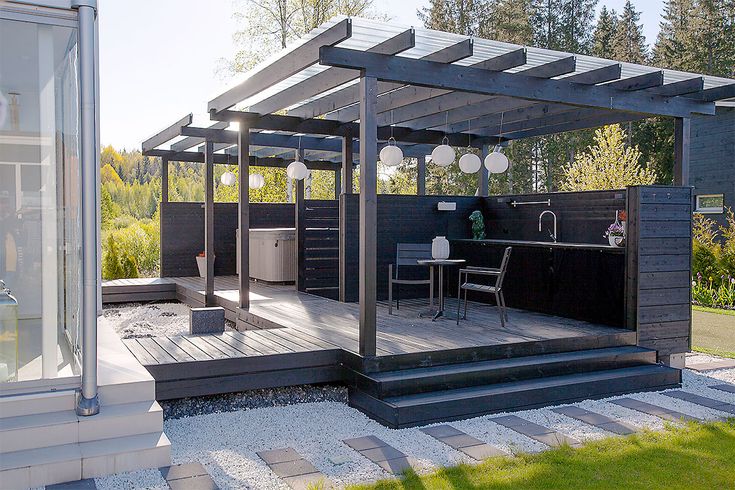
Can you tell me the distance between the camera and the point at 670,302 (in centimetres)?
659

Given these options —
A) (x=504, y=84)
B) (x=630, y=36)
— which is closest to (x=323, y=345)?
(x=504, y=84)

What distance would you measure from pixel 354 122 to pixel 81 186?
17.4 ft

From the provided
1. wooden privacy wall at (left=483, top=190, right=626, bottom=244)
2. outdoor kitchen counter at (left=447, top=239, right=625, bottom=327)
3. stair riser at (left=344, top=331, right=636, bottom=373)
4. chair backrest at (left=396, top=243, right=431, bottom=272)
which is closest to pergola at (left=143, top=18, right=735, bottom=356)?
stair riser at (left=344, top=331, right=636, bottom=373)

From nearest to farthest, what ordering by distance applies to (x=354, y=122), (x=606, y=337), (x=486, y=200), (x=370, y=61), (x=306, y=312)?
(x=370, y=61) → (x=606, y=337) → (x=306, y=312) → (x=354, y=122) → (x=486, y=200)

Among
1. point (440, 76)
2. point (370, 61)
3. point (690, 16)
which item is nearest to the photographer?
point (370, 61)

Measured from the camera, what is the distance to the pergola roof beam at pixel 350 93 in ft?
17.2

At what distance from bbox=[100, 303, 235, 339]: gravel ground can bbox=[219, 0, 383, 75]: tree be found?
8.95m

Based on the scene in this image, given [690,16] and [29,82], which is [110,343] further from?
[690,16]

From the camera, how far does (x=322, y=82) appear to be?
242 inches

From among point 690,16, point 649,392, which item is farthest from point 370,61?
point 690,16

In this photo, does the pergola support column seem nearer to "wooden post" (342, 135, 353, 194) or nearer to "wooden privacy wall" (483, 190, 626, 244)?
"wooden post" (342, 135, 353, 194)

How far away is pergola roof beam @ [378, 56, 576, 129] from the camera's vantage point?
5.79 meters

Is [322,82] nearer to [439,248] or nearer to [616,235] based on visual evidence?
[439,248]

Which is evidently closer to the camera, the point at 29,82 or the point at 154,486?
the point at 154,486
